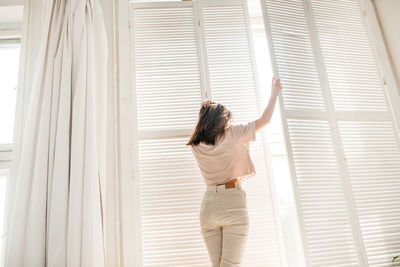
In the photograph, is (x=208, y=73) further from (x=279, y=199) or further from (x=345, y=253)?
(x=345, y=253)

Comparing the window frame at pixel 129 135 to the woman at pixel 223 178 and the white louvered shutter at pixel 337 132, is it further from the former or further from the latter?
the woman at pixel 223 178

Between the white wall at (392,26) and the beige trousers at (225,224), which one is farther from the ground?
the white wall at (392,26)

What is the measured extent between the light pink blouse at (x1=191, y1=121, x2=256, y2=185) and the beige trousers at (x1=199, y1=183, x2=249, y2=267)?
0.06 m

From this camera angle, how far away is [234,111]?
6.35 feet

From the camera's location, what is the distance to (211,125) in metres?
1.59

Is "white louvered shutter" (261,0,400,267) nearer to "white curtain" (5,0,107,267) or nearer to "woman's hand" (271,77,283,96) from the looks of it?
"woman's hand" (271,77,283,96)

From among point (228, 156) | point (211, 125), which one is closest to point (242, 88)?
point (211, 125)

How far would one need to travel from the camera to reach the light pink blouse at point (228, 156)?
1530 mm

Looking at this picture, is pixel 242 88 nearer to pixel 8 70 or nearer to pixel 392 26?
pixel 392 26

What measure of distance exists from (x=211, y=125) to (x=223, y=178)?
284mm

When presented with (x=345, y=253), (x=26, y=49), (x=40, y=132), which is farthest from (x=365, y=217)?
(x=26, y=49)

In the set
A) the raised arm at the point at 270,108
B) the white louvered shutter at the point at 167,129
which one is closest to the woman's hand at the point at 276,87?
the raised arm at the point at 270,108

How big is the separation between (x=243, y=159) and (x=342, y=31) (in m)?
1.29

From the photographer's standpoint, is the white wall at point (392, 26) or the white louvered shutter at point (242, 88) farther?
the white wall at point (392, 26)
